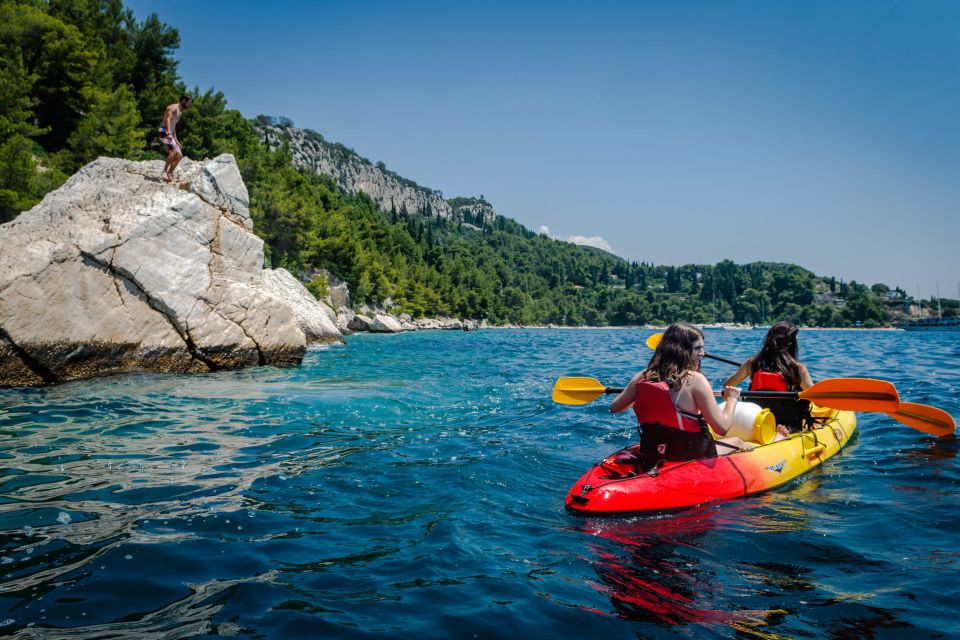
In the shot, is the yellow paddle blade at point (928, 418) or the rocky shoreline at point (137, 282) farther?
the rocky shoreline at point (137, 282)

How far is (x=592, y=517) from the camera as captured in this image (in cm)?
502

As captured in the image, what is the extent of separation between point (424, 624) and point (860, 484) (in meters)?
5.62

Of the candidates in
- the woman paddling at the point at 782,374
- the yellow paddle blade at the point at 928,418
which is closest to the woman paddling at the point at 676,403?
the woman paddling at the point at 782,374

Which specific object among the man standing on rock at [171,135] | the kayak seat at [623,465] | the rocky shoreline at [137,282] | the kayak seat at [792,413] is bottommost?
A: the kayak seat at [623,465]

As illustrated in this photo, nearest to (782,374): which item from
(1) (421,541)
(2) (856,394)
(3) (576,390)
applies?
(2) (856,394)

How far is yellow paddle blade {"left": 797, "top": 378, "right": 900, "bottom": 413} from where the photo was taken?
6.63 metres

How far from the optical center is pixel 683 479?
210 inches

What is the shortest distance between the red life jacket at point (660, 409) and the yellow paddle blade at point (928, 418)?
4.37m

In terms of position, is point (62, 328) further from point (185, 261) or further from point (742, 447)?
point (742, 447)

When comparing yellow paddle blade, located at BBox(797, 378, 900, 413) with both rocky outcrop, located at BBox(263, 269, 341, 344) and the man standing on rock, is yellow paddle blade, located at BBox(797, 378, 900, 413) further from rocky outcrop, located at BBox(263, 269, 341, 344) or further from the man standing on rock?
rocky outcrop, located at BBox(263, 269, 341, 344)

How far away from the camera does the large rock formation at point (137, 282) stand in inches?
458

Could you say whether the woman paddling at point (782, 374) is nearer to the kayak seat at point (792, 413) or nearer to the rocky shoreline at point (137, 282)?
the kayak seat at point (792, 413)

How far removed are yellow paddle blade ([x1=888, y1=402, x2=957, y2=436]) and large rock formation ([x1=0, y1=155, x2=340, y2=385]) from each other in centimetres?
1449

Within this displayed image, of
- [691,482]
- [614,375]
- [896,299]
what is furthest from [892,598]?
[896,299]
